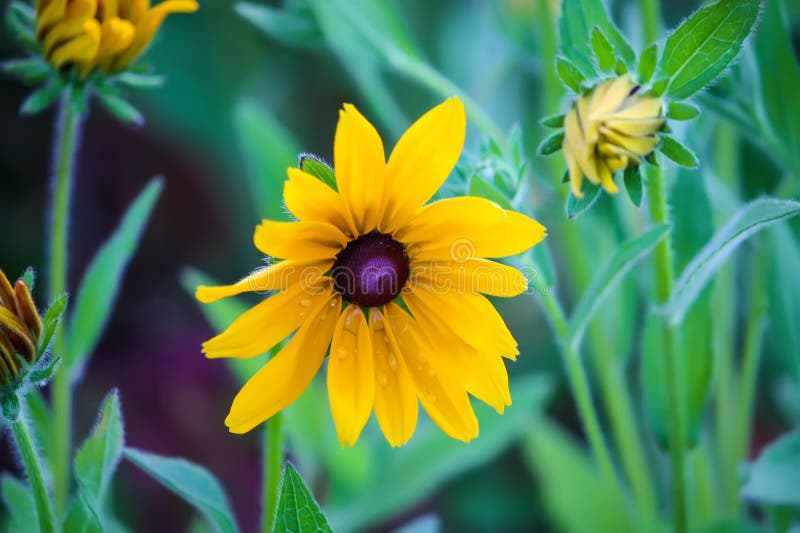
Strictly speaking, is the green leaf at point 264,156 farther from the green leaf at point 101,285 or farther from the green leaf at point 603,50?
the green leaf at point 603,50

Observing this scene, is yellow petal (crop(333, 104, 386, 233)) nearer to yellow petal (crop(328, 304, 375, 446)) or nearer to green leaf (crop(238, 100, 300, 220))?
yellow petal (crop(328, 304, 375, 446))

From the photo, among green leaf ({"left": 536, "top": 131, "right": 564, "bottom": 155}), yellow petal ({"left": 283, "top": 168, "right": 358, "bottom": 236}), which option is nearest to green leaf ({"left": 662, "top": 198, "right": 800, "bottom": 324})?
green leaf ({"left": 536, "top": 131, "right": 564, "bottom": 155})

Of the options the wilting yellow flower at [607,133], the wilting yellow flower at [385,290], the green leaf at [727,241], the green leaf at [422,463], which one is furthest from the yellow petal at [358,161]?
the green leaf at [422,463]

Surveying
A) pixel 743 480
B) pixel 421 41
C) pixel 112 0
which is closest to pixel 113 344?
pixel 421 41

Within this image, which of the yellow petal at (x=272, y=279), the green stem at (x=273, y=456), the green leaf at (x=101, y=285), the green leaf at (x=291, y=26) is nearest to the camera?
the yellow petal at (x=272, y=279)

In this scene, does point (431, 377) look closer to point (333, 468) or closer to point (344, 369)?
point (344, 369)

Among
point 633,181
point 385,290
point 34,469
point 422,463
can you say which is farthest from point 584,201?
point 422,463
